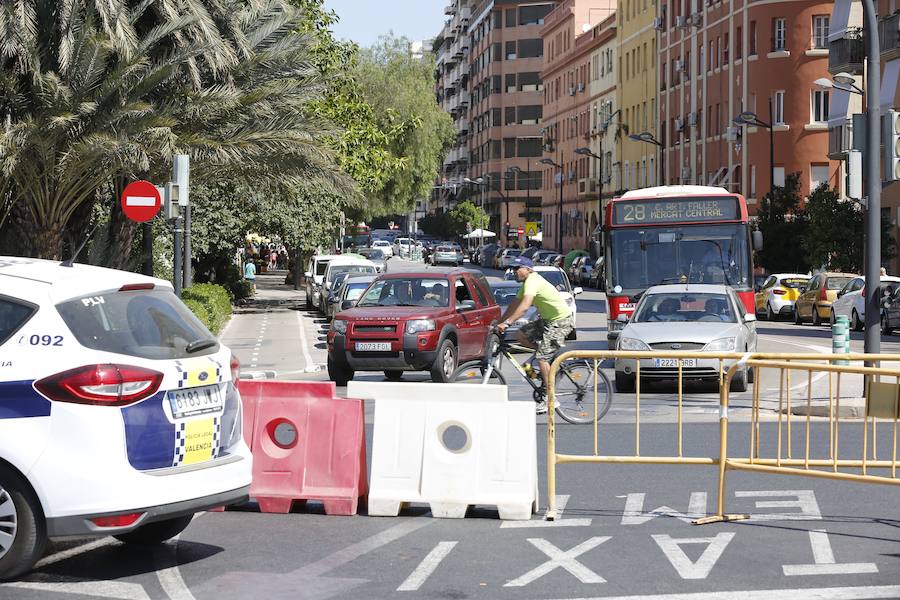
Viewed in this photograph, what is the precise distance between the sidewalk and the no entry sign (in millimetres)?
3435

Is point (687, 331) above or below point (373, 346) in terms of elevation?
above

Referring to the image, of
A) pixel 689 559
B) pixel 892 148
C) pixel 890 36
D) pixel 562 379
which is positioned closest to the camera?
pixel 689 559

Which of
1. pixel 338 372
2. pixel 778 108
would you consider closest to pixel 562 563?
pixel 338 372

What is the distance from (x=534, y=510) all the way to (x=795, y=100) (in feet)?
202

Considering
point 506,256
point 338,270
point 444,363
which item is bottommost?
point 444,363

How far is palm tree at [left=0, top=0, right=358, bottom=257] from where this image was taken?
24516 millimetres

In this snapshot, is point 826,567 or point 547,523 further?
point 547,523

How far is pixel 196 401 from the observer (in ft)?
27.7

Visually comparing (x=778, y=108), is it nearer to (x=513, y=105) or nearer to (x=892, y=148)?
(x=892, y=148)

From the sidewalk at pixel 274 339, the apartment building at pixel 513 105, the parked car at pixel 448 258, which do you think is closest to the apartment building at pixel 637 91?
the parked car at pixel 448 258

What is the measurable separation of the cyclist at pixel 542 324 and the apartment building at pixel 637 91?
70.8m

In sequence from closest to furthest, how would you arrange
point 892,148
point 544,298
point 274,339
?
point 544,298, point 892,148, point 274,339

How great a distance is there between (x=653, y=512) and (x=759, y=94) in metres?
62.2

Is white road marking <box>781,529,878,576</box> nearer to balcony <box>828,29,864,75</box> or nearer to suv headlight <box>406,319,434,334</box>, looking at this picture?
suv headlight <box>406,319,434,334</box>
